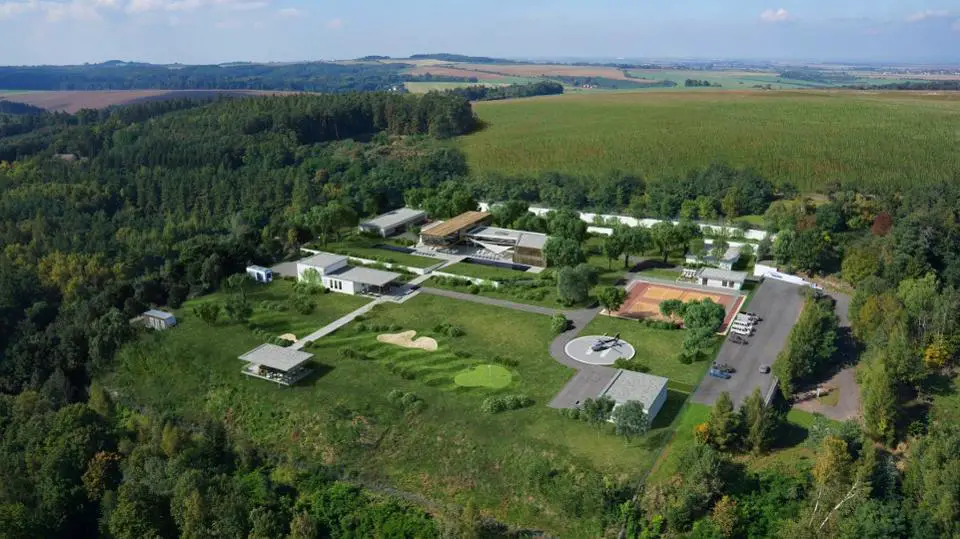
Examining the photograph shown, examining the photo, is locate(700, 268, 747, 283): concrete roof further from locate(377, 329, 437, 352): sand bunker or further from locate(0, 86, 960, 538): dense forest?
locate(377, 329, 437, 352): sand bunker

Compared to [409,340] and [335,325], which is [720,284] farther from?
[335,325]

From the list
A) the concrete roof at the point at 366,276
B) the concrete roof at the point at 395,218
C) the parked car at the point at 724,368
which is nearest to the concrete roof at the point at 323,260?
the concrete roof at the point at 366,276

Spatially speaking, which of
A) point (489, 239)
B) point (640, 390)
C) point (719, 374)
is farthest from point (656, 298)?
point (489, 239)

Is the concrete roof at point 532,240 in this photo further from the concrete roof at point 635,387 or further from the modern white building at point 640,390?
the modern white building at point 640,390

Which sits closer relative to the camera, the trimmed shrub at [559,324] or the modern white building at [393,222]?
the trimmed shrub at [559,324]

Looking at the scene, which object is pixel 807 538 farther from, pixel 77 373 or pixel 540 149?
pixel 540 149

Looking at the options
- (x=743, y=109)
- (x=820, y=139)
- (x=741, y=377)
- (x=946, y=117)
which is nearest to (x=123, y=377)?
(x=741, y=377)

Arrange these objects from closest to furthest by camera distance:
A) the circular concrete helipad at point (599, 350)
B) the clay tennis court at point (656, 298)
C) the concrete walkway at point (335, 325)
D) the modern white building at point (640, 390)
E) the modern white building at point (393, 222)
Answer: the modern white building at point (640, 390) → the circular concrete helipad at point (599, 350) → the concrete walkway at point (335, 325) → the clay tennis court at point (656, 298) → the modern white building at point (393, 222)
